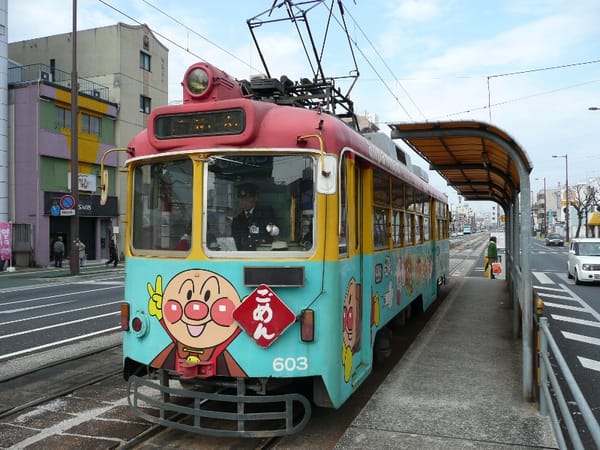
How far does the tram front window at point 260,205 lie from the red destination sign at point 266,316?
1.29 feet

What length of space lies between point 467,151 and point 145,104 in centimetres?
3090

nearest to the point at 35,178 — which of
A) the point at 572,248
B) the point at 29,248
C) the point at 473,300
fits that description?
the point at 29,248

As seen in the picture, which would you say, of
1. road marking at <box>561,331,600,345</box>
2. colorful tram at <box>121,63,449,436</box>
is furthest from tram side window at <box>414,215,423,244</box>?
colorful tram at <box>121,63,449,436</box>

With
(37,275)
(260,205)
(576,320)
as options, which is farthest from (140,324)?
(37,275)

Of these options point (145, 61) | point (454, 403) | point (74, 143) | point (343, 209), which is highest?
point (145, 61)

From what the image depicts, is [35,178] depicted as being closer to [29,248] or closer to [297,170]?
[29,248]

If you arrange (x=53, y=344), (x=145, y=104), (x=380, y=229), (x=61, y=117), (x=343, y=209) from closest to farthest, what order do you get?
1. (x=343, y=209)
2. (x=380, y=229)
3. (x=53, y=344)
4. (x=61, y=117)
5. (x=145, y=104)

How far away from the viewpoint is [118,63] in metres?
33.1

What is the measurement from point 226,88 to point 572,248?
18.3 m

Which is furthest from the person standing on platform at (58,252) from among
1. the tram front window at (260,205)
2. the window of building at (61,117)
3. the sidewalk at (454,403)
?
the tram front window at (260,205)

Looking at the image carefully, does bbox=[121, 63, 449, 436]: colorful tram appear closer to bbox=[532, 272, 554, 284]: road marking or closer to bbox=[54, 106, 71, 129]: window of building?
bbox=[532, 272, 554, 284]: road marking

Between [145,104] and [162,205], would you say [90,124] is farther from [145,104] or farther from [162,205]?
[162,205]

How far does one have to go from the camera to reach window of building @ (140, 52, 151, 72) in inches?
1385

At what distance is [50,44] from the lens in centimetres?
3534
